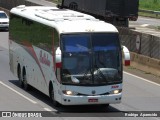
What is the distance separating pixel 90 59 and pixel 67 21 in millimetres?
1758

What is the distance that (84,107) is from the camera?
20109 millimetres

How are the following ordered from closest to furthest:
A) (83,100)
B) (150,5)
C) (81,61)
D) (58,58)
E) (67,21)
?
(58,58) < (83,100) < (81,61) < (67,21) < (150,5)

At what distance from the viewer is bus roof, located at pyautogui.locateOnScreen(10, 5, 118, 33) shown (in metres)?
19.1

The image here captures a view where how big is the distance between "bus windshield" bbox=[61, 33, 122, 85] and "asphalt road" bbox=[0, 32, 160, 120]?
1036mm

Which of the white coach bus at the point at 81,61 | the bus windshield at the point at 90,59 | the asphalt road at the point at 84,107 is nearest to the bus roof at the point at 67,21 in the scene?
the white coach bus at the point at 81,61

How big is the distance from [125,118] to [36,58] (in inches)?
198

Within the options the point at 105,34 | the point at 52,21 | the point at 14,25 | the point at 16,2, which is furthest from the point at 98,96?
the point at 16,2

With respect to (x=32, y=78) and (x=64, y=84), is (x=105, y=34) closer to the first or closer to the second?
(x=64, y=84)

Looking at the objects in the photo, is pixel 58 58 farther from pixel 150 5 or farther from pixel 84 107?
pixel 150 5

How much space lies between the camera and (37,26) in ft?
71.1

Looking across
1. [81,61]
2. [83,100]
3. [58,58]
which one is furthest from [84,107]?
[58,58]

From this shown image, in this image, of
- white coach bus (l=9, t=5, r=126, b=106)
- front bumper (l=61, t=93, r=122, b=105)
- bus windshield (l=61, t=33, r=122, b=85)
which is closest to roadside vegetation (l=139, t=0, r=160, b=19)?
white coach bus (l=9, t=5, r=126, b=106)

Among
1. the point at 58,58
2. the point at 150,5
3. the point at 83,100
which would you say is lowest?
the point at 150,5

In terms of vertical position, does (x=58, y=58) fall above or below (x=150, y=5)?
above
